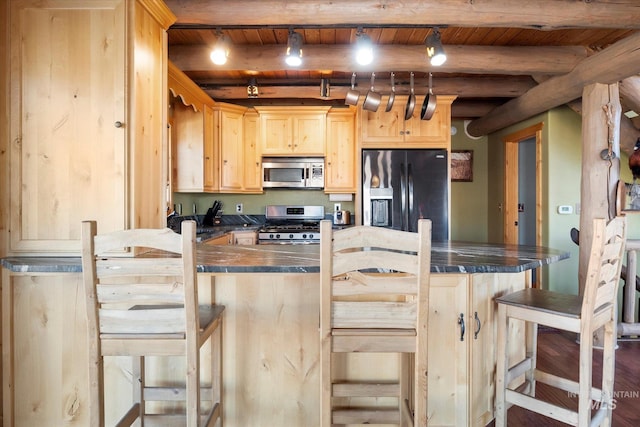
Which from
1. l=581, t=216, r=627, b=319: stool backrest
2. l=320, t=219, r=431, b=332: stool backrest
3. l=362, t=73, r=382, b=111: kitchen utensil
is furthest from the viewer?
l=362, t=73, r=382, b=111: kitchen utensil

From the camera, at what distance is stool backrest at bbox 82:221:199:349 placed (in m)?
1.17

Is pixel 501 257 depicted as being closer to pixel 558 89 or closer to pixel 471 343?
pixel 471 343

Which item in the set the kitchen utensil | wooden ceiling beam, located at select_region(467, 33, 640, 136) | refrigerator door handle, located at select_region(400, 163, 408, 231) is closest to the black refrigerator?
refrigerator door handle, located at select_region(400, 163, 408, 231)

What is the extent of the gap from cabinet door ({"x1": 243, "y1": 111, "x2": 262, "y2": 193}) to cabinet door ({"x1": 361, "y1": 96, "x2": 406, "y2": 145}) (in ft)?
4.32

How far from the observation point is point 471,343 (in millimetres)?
1680

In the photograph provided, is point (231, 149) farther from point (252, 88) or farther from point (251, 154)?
point (252, 88)

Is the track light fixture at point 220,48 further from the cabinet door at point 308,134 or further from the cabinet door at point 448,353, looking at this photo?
the cabinet door at point 448,353

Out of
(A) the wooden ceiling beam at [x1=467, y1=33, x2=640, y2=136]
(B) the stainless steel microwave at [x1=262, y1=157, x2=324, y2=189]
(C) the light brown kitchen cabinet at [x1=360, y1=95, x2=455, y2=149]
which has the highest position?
(A) the wooden ceiling beam at [x1=467, y1=33, x2=640, y2=136]

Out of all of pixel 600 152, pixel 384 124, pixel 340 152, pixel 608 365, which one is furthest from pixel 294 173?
pixel 608 365

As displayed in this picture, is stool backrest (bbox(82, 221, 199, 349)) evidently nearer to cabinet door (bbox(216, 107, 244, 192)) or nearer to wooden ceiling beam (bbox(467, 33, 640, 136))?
cabinet door (bbox(216, 107, 244, 192))

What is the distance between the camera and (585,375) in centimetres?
148

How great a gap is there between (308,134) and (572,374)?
10.9 ft

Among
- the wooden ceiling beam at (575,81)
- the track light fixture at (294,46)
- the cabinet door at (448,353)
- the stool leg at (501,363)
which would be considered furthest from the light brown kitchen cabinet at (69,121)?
the wooden ceiling beam at (575,81)

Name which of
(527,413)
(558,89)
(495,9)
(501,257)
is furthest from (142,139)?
(558,89)
